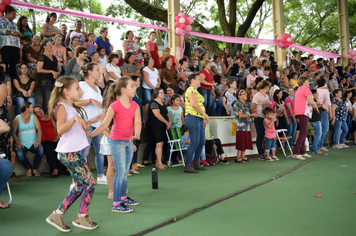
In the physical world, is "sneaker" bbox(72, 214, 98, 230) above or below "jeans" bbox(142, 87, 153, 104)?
below

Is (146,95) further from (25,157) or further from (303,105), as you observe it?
(303,105)

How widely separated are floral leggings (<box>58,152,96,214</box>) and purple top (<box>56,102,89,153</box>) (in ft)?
0.18

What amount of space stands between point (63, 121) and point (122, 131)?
29.3 inches

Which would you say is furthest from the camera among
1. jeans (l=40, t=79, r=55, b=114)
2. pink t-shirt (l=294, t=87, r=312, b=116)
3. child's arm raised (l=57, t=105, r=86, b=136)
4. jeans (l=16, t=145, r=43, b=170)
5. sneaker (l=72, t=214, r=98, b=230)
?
pink t-shirt (l=294, t=87, r=312, b=116)

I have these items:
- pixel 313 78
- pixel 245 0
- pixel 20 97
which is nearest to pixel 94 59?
pixel 20 97

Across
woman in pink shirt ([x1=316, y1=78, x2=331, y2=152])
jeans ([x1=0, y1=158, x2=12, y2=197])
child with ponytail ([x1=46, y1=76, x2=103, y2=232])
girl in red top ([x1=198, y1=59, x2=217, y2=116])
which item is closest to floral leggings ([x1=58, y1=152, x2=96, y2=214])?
child with ponytail ([x1=46, y1=76, x2=103, y2=232])

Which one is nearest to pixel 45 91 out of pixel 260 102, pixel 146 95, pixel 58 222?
pixel 146 95

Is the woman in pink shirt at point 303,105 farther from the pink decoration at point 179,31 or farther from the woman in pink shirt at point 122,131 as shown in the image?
the woman in pink shirt at point 122,131

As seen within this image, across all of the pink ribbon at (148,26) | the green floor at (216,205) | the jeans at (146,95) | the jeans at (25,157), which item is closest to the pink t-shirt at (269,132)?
the green floor at (216,205)

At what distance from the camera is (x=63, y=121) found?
3127 mm

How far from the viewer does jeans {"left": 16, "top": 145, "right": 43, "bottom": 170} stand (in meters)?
5.94

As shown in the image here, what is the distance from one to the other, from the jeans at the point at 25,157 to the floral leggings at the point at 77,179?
325cm

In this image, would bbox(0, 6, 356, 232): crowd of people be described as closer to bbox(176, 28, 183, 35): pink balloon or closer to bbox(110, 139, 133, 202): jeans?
bbox(110, 139, 133, 202): jeans

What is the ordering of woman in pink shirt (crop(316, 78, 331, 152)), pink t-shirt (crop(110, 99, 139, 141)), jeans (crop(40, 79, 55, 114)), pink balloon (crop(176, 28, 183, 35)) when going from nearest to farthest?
1. pink t-shirt (crop(110, 99, 139, 141))
2. jeans (crop(40, 79, 55, 114))
3. woman in pink shirt (crop(316, 78, 331, 152))
4. pink balloon (crop(176, 28, 183, 35))
